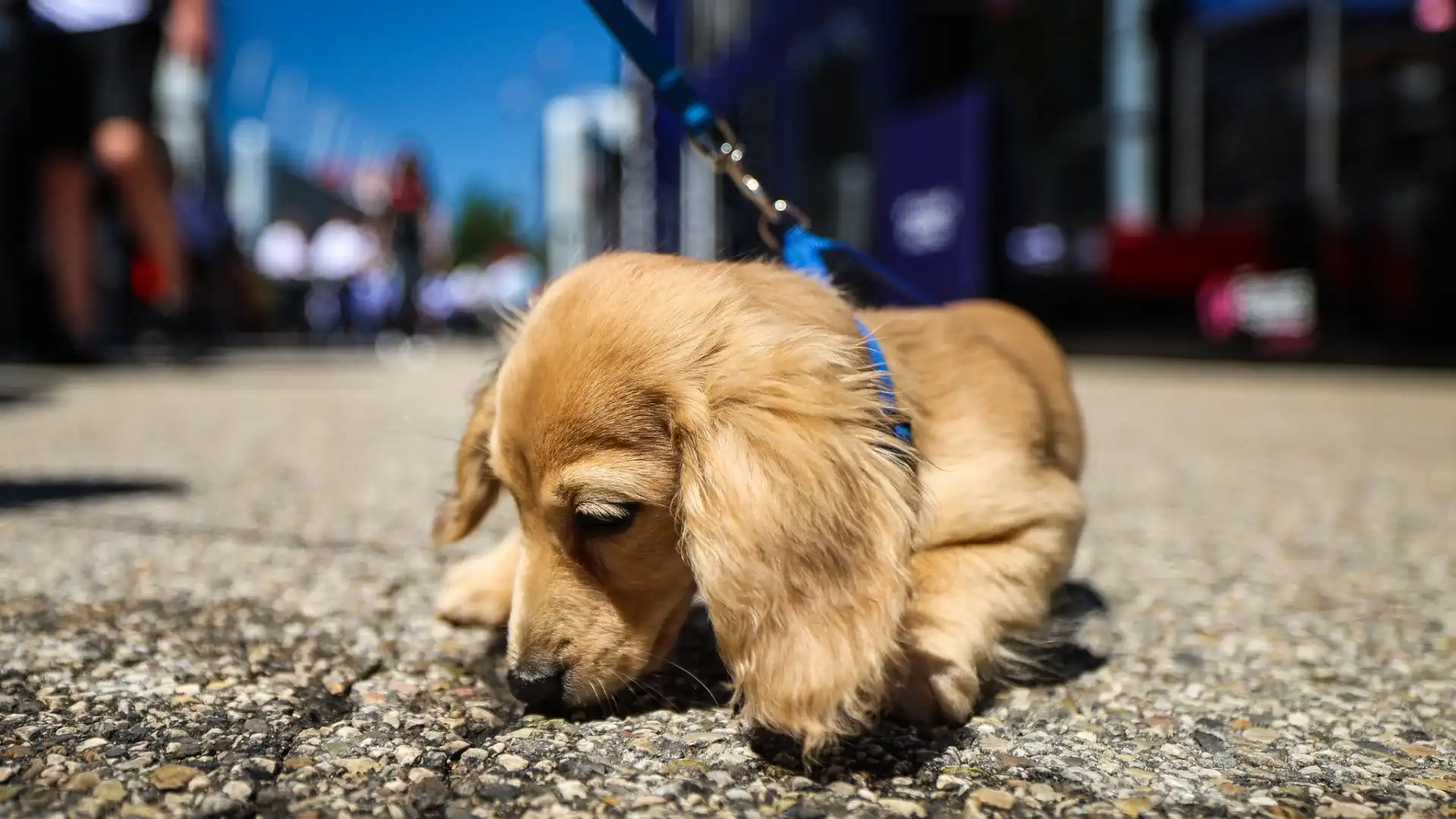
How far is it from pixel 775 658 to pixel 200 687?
3.39ft

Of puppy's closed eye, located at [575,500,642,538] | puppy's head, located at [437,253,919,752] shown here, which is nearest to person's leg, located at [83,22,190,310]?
puppy's head, located at [437,253,919,752]

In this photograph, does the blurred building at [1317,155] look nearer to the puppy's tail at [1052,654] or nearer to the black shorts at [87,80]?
the puppy's tail at [1052,654]

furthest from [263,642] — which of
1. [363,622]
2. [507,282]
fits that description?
[507,282]

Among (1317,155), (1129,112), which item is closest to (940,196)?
(1317,155)

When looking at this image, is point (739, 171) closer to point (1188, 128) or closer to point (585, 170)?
point (1188, 128)

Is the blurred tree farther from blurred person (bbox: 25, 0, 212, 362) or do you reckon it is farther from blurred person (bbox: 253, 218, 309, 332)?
blurred person (bbox: 25, 0, 212, 362)

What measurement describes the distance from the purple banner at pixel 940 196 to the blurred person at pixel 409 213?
23.5 feet

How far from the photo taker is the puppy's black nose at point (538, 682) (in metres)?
1.80

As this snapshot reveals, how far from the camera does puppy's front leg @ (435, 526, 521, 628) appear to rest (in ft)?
8.04

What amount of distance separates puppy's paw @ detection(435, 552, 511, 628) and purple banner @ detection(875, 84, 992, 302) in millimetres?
7782

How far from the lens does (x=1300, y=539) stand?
11.9ft

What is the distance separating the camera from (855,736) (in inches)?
70.6

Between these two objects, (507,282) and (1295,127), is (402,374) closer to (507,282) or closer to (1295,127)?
(1295,127)

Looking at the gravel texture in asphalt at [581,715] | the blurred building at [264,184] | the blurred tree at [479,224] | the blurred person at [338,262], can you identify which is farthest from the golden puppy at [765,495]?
the blurred tree at [479,224]
